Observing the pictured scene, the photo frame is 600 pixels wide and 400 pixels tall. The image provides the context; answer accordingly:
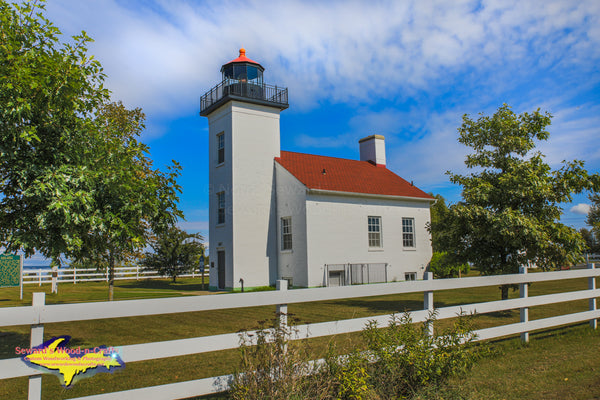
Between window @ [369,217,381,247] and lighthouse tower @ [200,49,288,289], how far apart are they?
5374 millimetres

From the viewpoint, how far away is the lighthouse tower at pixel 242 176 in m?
21.4

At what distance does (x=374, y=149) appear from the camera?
2838 centimetres

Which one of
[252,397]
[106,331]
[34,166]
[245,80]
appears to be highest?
[245,80]

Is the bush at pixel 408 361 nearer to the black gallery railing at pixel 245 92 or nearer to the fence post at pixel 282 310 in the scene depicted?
the fence post at pixel 282 310

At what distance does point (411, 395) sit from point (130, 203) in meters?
5.59

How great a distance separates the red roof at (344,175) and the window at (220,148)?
2936 mm

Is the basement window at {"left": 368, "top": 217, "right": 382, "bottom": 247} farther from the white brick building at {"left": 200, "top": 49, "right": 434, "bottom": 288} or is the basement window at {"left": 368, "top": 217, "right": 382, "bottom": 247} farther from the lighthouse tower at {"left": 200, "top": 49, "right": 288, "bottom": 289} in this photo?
the lighthouse tower at {"left": 200, "top": 49, "right": 288, "bottom": 289}

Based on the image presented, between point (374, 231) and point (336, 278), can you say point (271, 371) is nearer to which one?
point (336, 278)

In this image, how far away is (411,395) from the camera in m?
4.49

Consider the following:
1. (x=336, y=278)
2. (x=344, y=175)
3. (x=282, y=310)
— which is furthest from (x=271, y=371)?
(x=344, y=175)

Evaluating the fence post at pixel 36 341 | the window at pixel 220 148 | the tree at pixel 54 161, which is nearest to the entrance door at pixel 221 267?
the window at pixel 220 148

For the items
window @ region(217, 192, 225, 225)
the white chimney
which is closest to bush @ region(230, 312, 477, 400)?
window @ region(217, 192, 225, 225)

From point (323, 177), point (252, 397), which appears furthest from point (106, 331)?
point (323, 177)

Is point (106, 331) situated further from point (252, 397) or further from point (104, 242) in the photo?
point (252, 397)
